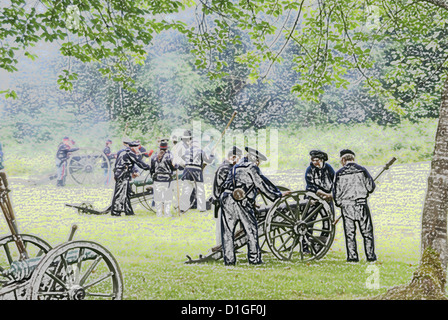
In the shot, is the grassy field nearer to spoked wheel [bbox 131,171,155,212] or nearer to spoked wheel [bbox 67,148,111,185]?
spoked wheel [bbox 67,148,111,185]

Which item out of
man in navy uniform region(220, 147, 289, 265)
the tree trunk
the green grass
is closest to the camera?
the tree trunk

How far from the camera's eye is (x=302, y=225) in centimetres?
508

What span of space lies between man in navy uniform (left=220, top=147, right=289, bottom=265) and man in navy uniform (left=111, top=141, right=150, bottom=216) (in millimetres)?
1847

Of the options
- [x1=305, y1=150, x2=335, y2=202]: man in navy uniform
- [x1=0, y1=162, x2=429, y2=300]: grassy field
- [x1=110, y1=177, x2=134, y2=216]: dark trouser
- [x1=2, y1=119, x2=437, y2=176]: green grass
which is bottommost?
[x1=0, y1=162, x2=429, y2=300]: grassy field

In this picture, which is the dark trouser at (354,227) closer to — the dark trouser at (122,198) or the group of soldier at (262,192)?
the group of soldier at (262,192)

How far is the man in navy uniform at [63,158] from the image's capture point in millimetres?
5531

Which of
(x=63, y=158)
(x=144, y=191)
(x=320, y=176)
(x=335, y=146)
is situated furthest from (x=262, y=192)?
(x=63, y=158)

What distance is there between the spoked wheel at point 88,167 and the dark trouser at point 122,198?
0.25m

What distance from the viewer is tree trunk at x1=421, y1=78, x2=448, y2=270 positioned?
4.25 m

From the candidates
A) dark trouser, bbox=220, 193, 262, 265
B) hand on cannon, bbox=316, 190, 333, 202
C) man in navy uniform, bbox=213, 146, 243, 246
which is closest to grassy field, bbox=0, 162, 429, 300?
dark trouser, bbox=220, 193, 262, 265

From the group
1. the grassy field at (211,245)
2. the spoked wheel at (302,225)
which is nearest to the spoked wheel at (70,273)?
the grassy field at (211,245)

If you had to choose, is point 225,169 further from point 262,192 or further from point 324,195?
point 324,195
